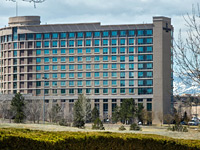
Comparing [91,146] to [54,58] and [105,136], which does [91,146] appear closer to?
[105,136]

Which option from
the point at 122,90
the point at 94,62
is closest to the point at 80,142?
the point at 122,90

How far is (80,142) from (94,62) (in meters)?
99.9

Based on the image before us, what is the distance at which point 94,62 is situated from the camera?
117438 mm

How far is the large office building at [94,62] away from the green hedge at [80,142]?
92.1 meters

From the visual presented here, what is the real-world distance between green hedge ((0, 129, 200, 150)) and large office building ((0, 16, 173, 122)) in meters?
92.1

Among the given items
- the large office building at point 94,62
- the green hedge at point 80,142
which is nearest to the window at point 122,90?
the large office building at point 94,62

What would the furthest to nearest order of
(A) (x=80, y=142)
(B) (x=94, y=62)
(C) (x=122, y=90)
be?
(B) (x=94, y=62) < (C) (x=122, y=90) < (A) (x=80, y=142)

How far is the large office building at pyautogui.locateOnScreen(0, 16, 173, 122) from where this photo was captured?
376 feet

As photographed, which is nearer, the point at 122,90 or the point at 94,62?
the point at 122,90

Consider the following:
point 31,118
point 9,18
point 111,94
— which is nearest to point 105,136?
point 31,118

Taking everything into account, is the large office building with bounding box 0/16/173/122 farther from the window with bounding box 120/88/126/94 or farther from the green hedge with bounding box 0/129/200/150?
the green hedge with bounding box 0/129/200/150

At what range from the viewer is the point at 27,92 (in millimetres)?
119375

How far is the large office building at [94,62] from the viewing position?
115 metres

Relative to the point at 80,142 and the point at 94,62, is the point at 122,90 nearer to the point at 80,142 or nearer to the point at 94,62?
the point at 94,62
